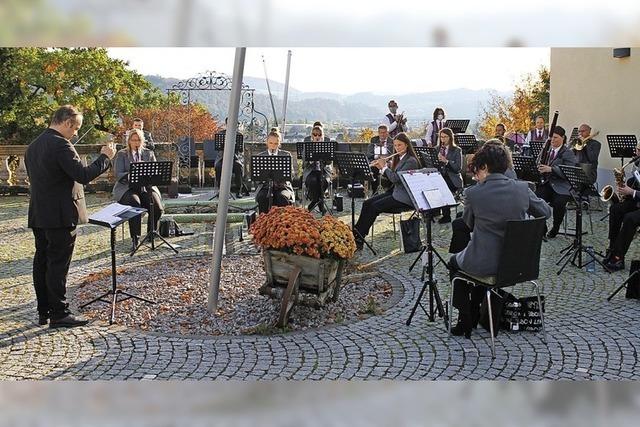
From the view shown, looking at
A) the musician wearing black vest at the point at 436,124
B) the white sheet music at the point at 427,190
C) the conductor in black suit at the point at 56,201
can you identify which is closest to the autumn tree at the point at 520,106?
the musician wearing black vest at the point at 436,124

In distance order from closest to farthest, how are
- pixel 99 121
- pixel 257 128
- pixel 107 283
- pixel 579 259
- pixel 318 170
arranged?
pixel 107 283, pixel 579 259, pixel 318 170, pixel 257 128, pixel 99 121

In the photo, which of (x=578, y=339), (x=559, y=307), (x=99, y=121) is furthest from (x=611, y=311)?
(x=99, y=121)

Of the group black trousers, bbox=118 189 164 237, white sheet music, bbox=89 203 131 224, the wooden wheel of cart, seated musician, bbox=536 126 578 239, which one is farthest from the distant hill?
the wooden wheel of cart

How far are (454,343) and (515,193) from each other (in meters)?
1.32

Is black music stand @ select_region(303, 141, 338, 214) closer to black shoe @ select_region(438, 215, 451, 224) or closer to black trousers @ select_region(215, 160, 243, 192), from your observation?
black shoe @ select_region(438, 215, 451, 224)

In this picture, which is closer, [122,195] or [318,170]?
[122,195]

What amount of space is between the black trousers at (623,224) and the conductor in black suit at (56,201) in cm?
586

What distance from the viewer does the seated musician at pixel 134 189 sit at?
9594 mm

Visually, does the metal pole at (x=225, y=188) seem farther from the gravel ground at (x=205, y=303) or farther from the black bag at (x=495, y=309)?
the black bag at (x=495, y=309)

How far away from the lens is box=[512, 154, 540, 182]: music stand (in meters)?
9.52

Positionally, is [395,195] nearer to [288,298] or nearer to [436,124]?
[288,298]

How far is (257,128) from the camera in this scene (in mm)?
20094

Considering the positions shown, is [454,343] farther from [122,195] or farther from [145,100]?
[145,100]

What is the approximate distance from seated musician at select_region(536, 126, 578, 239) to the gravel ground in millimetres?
3527
